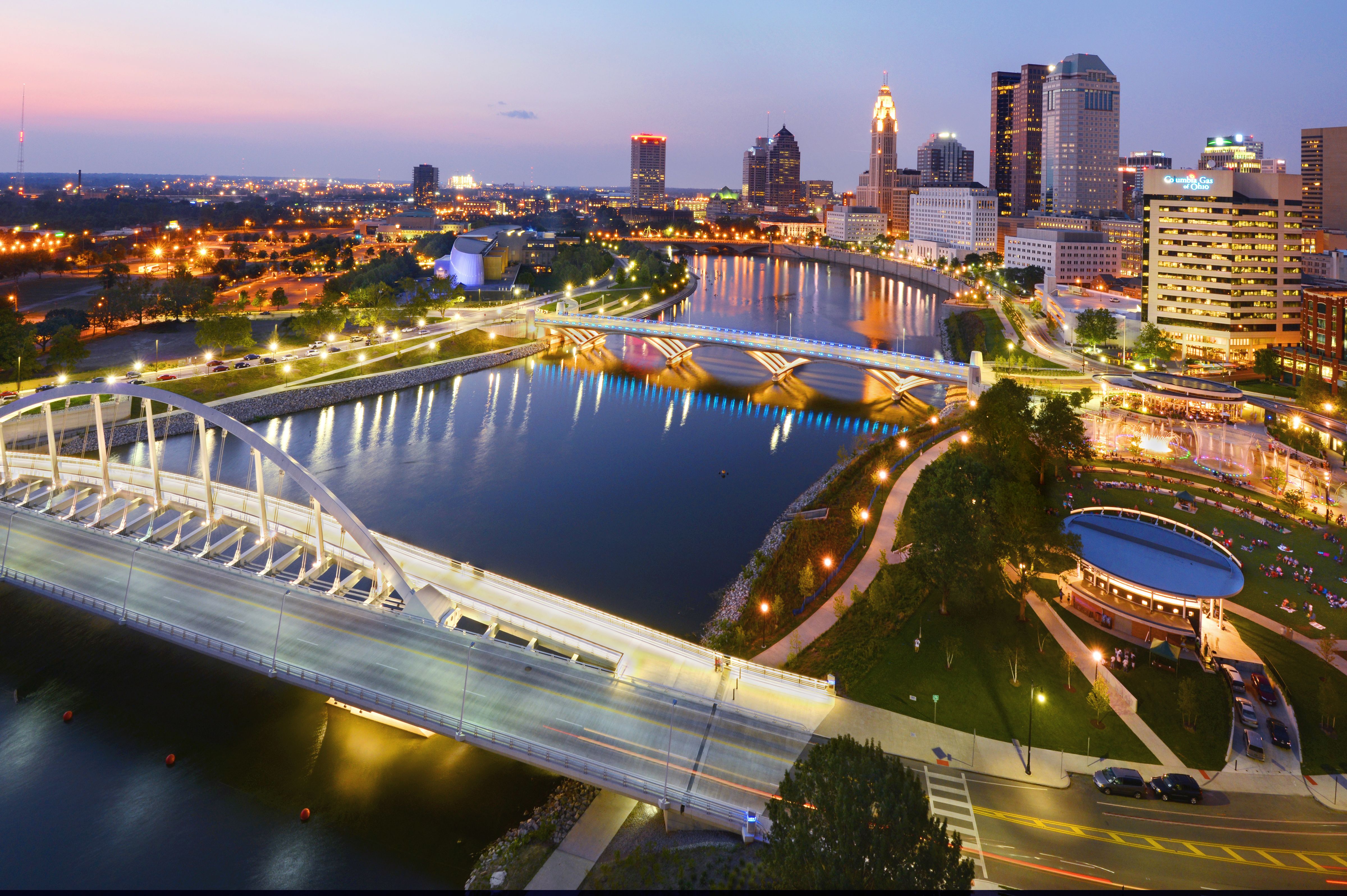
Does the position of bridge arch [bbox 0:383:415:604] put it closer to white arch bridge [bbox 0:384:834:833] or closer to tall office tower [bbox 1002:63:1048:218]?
white arch bridge [bbox 0:384:834:833]

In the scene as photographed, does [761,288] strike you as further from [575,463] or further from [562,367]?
[575,463]

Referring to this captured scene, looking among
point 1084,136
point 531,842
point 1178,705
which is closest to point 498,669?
point 531,842

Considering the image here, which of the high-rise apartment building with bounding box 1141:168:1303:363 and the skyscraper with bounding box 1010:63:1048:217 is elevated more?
the skyscraper with bounding box 1010:63:1048:217

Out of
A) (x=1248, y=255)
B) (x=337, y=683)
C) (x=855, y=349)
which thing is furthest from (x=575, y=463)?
(x=1248, y=255)

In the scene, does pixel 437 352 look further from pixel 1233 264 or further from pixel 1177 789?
pixel 1233 264

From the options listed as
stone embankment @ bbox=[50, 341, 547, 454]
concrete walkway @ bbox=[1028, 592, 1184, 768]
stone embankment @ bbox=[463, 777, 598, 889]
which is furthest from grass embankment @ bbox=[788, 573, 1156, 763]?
stone embankment @ bbox=[50, 341, 547, 454]

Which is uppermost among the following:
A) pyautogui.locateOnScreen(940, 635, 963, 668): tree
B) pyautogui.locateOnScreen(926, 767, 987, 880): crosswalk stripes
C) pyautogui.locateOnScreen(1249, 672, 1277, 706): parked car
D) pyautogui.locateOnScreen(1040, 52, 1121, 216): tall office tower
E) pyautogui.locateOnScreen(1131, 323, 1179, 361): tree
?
pyautogui.locateOnScreen(1040, 52, 1121, 216): tall office tower
